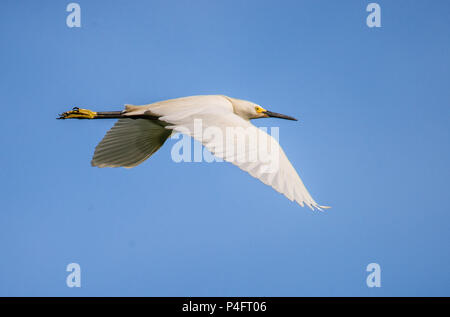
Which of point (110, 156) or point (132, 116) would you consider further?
point (110, 156)

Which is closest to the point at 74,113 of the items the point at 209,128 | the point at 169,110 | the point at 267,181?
the point at 169,110

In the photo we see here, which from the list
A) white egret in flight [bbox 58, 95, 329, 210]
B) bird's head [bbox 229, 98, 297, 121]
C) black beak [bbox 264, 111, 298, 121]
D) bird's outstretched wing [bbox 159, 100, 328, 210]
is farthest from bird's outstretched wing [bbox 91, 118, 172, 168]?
bird's outstretched wing [bbox 159, 100, 328, 210]

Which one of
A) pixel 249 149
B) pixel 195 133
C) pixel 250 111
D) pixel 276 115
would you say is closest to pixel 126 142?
pixel 250 111

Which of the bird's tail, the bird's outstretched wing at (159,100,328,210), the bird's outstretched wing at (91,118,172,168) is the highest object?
the bird's tail

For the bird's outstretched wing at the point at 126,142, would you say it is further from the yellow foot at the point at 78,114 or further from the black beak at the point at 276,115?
the black beak at the point at 276,115

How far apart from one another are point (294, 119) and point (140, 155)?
3.03 metres

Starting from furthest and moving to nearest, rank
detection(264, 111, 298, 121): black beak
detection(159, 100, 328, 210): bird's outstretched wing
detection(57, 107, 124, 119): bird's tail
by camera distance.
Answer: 1. detection(264, 111, 298, 121): black beak
2. detection(57, 107, 124, 119): bird's tail
3. detection(159, 100, 328, 210): bird's outstretched wing

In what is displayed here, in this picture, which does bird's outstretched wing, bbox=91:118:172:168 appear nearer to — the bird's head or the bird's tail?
the bird's tail

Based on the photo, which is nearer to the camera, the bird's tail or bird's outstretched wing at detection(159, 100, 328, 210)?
bird's outstretched wing at detection(159, 100, 328, 210)

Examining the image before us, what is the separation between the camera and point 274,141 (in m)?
5.07

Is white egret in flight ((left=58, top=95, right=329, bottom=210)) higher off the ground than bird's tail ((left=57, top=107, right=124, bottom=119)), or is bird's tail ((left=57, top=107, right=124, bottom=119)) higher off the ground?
bird's tail ((left=57, top=107, right=124, bottom=119))

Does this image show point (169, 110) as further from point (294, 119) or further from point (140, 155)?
point (294, 119)

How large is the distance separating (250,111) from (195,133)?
309 centimetres

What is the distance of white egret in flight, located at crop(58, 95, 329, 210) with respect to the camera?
451cm
